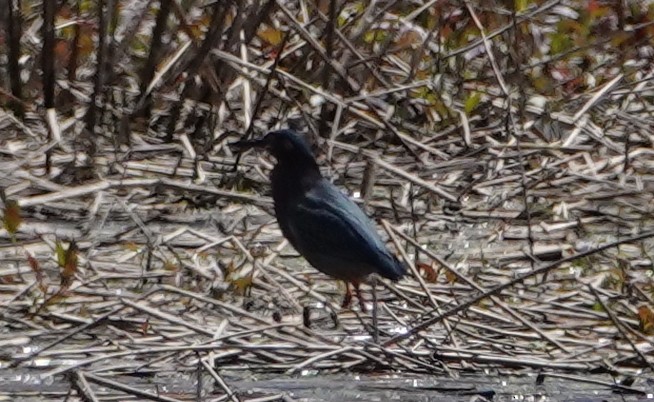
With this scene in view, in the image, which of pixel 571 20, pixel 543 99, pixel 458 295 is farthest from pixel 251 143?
pixel 571 20

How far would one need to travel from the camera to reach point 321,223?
5.37 m

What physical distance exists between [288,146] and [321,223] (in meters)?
0.38

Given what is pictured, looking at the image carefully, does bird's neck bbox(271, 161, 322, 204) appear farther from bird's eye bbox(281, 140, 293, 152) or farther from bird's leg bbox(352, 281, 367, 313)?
bird's leg bbox(352, 281, 367, 313)

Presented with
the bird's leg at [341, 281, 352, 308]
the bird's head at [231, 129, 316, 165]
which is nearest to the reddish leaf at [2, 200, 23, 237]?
the bird's head at [231, 129, 316, 165]

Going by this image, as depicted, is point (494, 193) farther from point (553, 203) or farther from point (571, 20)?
point (571, 20)

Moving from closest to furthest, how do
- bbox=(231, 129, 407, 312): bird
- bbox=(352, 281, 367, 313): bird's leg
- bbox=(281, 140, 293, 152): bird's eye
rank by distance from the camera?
bbox=(231, 129, 407, 312): bird < bbox=(352, 281, 367, 313): bird's leg < bbox=(281, 140, 293, 152): bird's eye

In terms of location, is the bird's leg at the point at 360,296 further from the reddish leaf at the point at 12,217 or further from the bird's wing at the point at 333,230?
the reddish leaf at the point at 12,217

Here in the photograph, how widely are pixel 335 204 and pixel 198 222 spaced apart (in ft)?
3.99

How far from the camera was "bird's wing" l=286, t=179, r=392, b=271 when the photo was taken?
5266 millimetres

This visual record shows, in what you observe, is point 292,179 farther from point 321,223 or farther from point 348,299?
point 348,299

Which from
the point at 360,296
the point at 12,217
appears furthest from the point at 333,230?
the point at 12,217

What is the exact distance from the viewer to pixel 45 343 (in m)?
5.07

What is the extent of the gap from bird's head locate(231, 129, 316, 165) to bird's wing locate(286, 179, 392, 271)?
0.41ft

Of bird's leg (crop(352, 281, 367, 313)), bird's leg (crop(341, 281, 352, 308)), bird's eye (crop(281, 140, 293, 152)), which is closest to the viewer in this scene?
bird's leg (crop(352, 281, 367, 313))
